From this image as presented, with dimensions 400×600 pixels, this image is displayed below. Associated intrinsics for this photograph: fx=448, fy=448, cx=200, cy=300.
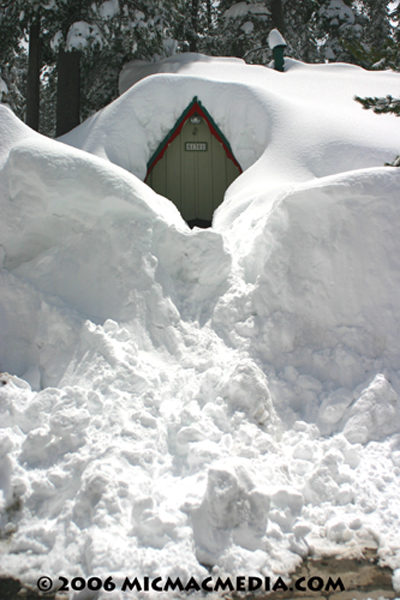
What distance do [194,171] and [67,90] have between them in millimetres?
4145

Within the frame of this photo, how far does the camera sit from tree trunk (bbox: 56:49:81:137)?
1020 centimetres

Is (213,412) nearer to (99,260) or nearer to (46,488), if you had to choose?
(46,488)

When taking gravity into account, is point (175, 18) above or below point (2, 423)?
above

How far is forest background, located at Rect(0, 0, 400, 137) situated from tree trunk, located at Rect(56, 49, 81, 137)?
2 cm

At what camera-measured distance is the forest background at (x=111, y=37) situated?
387 inches

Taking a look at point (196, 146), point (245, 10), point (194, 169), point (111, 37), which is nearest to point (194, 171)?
point (194, 169)

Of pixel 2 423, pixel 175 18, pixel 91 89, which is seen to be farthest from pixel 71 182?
pixel 175 18

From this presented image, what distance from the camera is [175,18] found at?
38.0ft

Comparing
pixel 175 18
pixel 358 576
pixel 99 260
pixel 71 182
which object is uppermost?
pixel 175 18

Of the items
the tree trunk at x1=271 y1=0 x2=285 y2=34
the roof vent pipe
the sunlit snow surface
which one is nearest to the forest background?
the tree trunk at x1=271 y1=0 x2=285 y2=34

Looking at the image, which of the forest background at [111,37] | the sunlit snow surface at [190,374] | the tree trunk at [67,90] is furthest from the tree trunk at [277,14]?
the sunlit snow surface at [190,374]

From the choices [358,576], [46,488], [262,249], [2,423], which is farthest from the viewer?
[262,249]

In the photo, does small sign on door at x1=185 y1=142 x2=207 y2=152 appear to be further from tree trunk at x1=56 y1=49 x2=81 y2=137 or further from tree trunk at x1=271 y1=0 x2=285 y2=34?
tree trunk at x1=271 y1=0 x2=285 y2=34

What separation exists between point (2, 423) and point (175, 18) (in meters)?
11.7
